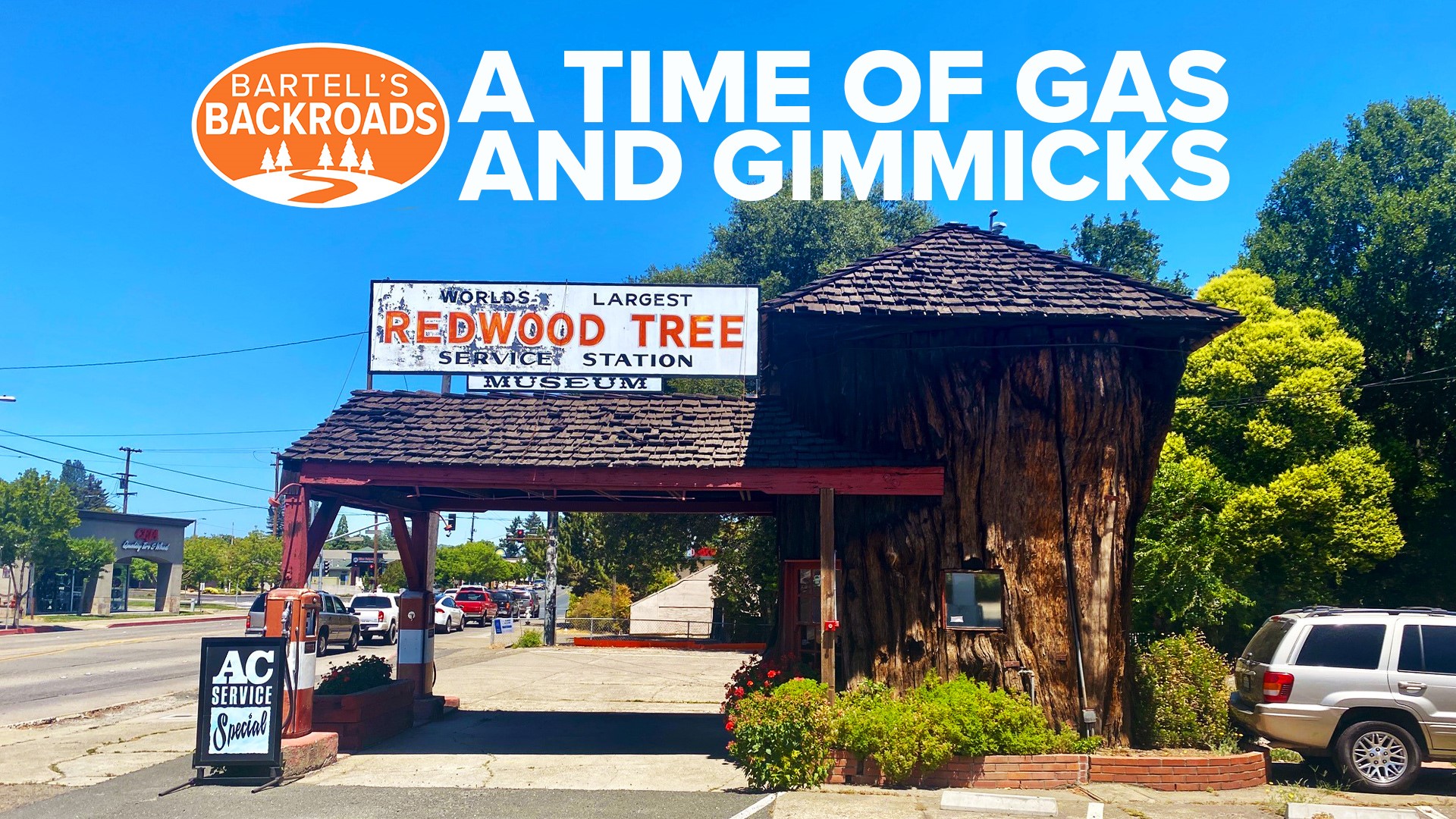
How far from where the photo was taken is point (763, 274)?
132 ft

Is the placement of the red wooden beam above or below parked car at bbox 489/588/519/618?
above

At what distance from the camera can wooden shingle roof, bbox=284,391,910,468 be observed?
11977 mm

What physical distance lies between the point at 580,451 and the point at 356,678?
424 cm

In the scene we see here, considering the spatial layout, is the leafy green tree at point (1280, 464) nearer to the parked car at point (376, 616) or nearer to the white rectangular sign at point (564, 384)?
the white rectangular sign at point (564, 384)

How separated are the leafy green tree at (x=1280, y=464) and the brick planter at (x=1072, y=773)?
12.6 metres

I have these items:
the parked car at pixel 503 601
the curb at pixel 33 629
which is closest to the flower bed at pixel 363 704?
the curb at pixel 33 629

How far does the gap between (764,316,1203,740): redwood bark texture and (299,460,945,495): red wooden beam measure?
0.43 metres

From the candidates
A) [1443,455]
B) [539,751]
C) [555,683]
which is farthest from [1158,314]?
[1443,455]

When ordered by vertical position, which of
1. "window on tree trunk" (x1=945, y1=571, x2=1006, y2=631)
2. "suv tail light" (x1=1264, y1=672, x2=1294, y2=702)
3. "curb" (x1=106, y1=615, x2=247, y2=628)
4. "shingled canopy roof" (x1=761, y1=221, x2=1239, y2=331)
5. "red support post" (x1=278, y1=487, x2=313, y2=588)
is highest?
"shingled canopy roof" (x1=761, y1=221, x2=1239, y2=331)

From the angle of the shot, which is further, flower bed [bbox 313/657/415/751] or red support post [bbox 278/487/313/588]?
flower bed [bbox 313/657/415/751]

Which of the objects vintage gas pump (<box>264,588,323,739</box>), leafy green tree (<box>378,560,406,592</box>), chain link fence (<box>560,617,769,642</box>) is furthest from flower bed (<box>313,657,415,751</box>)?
leafy green tree (<box>378,560,406,592</box>)

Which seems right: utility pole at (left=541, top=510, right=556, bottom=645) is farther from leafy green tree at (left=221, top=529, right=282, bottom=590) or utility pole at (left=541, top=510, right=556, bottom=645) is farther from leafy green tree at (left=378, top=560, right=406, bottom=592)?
leafy green tree at (left=221, top=529, right=282, bottom=590)

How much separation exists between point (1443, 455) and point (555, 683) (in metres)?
22.4

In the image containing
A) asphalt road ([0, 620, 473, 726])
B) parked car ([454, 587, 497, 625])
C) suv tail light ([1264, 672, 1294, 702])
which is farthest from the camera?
parked car ([454, 587, 497, 625])
